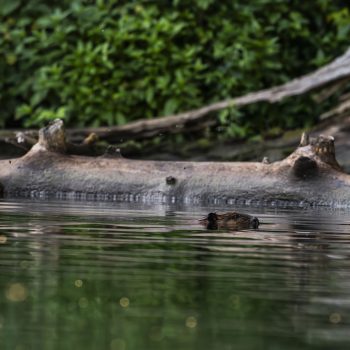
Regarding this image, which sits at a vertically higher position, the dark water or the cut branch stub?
the cut branch stub

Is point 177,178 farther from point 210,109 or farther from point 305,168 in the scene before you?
point 210,109

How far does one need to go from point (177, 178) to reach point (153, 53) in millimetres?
5902

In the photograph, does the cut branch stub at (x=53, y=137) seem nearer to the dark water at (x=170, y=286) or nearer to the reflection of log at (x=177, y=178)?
the reflection of log at (x=177, y=178)

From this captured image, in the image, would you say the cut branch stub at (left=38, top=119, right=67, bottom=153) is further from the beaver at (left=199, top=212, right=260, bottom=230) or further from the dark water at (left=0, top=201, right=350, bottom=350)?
the beaver at (left=199, top=212, right=260, bottom=230)

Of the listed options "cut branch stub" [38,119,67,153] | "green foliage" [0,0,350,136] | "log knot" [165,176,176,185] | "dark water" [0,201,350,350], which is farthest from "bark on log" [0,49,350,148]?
"dark water" [0,201,350,350]

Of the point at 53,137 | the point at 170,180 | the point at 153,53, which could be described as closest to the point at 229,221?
the point at 170,180

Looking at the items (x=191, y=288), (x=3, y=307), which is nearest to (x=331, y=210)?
(x=191, y=288)

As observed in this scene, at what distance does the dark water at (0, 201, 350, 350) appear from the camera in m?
3.24

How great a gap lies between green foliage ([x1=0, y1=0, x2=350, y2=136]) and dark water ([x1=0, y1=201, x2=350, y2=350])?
8.57 metres

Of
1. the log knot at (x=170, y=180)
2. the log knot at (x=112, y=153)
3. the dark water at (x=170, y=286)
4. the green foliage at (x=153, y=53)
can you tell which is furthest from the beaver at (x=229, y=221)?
the green foliage at (x=153, y=53)

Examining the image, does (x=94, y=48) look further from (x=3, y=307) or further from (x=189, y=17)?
(x=3, y=307)

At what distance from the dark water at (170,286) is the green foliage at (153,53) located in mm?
8575

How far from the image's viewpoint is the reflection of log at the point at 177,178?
32.8 feet

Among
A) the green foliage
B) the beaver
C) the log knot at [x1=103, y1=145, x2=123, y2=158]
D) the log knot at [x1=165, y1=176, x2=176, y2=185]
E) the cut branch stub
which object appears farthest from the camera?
the green foliage
